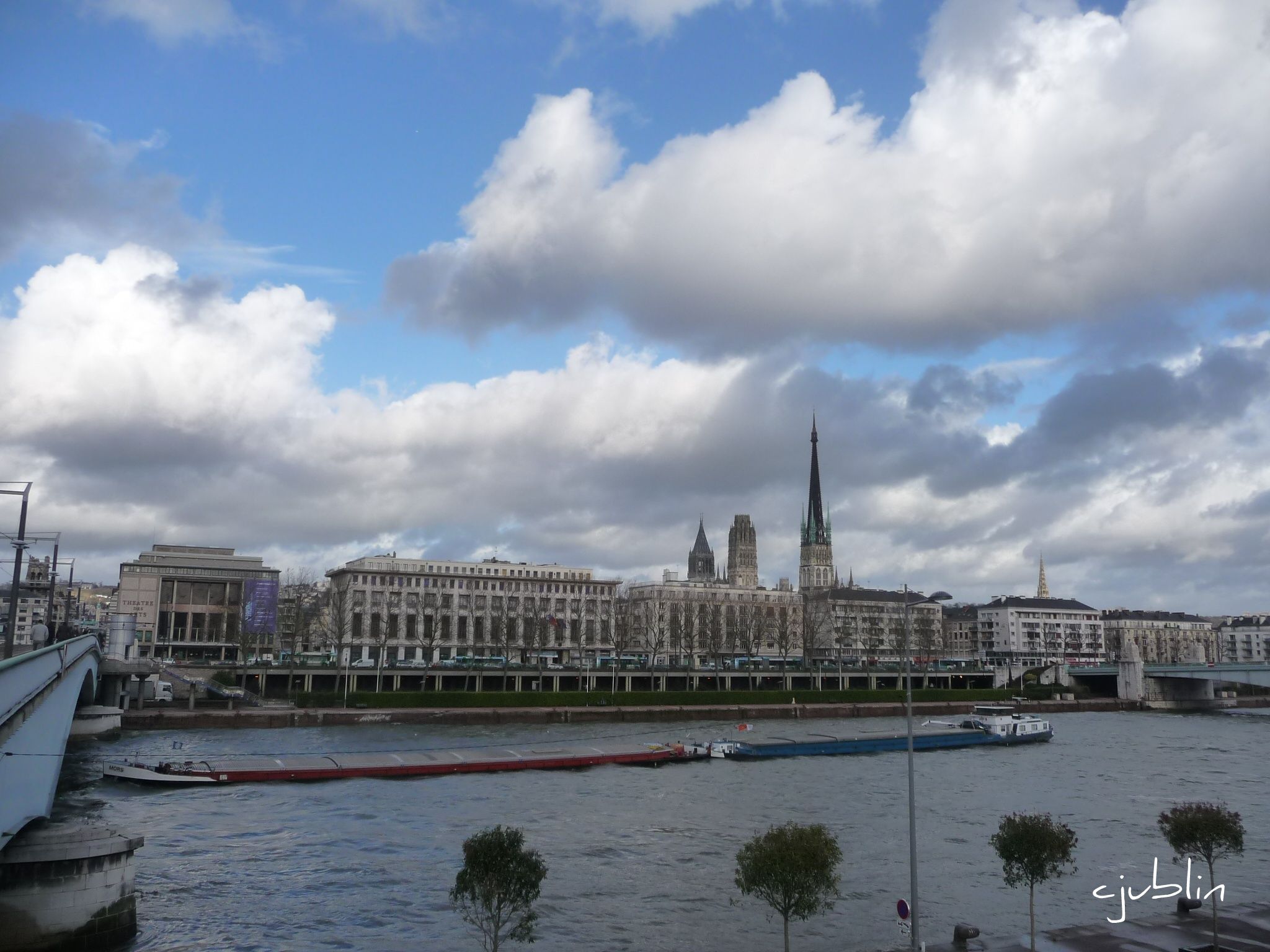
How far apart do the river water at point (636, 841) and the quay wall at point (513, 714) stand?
7.97 meters

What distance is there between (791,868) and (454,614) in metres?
159

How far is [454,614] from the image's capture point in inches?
7136

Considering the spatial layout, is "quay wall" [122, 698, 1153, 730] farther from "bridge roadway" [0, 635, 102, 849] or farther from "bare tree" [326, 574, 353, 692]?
"bridge roadway" [0, 635, 102, 849]

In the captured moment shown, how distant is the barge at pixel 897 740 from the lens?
8506 cm

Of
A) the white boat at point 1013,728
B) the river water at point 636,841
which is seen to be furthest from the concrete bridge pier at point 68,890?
the white boat at point 1013,728

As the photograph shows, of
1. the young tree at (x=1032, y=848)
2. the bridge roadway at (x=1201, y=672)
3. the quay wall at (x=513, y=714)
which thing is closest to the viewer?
the young tree at (x=1032, y=848)

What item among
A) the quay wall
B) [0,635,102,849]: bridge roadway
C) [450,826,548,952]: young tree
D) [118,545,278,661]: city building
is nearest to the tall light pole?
[0,635,102,849]: bridge roadway

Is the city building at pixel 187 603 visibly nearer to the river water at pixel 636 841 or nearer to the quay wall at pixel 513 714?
the quay wall at pixel 513 714

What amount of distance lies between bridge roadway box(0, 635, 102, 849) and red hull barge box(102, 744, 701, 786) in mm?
10643

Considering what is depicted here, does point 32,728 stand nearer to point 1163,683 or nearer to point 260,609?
point 260,609

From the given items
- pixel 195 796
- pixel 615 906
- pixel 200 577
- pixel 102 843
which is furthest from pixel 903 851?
pixel 200 577

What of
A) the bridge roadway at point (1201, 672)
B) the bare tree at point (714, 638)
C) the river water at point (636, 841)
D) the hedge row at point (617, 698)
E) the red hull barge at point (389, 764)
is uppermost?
the bare tree at point (714, 638)

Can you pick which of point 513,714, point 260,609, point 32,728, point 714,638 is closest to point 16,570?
point 32,728

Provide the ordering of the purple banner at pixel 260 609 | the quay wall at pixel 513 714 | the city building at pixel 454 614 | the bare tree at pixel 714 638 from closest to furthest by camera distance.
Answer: the quay wall at pixel 513 714, the purple banner at pixel 260 609, the bare tree at pixel 714 638, the city building at pixel 454 614
